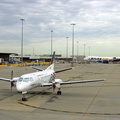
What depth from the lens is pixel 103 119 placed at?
13.3 m

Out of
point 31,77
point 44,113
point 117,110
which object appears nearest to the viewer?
point 44,113

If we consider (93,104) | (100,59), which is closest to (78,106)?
(93,104)

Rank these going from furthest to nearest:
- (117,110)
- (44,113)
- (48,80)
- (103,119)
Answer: (48,80) < (117,110) < (44,113) < (103,119)

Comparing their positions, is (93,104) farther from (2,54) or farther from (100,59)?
(100,59)

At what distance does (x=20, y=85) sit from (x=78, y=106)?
6357 millimetres

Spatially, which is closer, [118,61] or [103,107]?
[103,107]

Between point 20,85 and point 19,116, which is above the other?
point 20,85

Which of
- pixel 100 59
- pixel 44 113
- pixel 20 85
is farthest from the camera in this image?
pixel 100 59

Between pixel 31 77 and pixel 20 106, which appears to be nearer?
pixel 20 106

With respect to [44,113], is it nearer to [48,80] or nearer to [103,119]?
[103,119]

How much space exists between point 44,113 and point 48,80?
11.2 meters

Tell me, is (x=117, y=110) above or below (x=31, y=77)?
below

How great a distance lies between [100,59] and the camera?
557 ft

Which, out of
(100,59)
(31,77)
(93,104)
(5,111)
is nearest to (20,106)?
(5,111)
